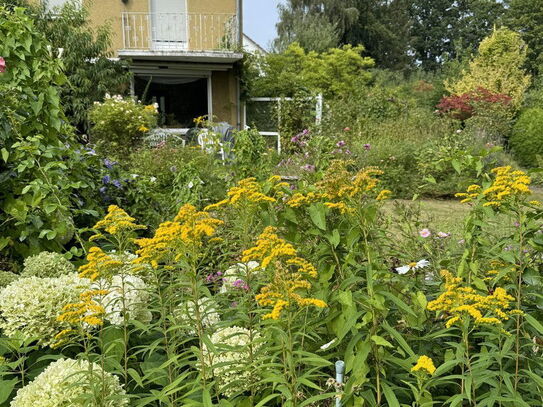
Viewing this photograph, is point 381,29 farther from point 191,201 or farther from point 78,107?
point 191,201

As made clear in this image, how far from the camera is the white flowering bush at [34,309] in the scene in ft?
6.56

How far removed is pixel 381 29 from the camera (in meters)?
33.5

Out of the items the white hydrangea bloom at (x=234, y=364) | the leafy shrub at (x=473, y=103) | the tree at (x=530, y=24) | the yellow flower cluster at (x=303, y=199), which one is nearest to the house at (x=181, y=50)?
the leafy shrub at (x=473, y=103)

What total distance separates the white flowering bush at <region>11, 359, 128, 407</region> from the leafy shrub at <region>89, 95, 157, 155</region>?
8.17 m

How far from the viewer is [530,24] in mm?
29688

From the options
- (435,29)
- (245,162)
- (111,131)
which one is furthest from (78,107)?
(435,29)

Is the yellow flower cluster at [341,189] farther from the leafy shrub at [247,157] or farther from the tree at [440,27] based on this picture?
the tree at [440,27]

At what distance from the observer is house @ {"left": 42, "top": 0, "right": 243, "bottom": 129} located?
1231cm

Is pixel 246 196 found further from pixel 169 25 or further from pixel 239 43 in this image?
pixel 169 25

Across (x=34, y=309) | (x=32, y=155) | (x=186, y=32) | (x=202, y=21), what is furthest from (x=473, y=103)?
(x=34, y=309)

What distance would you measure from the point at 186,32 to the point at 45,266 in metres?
11.5

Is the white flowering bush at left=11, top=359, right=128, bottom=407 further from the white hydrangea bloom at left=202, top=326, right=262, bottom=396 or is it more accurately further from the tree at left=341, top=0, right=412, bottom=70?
the tree at left=341, top=0, right=412, bottom=70

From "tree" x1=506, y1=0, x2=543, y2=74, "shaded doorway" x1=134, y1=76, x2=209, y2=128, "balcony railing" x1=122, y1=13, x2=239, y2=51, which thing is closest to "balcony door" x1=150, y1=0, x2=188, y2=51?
"balcony railing" x1=122, y1=13, x2=239, y2=51

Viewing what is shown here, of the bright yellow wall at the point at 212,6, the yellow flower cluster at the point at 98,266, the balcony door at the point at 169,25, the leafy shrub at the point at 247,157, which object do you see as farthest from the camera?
the bright yellow wall at the point at 212,6
